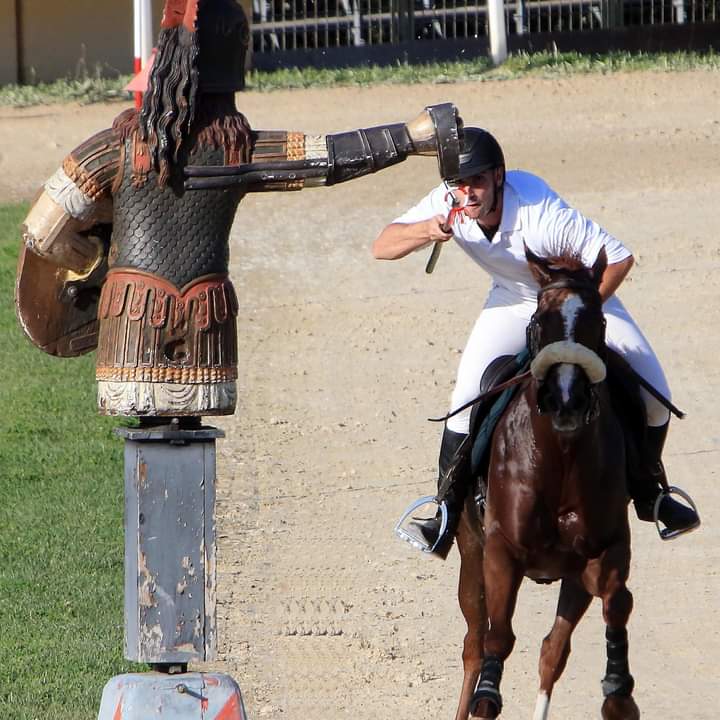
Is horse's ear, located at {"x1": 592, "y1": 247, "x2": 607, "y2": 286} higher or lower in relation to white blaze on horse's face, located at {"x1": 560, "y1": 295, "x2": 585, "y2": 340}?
higher

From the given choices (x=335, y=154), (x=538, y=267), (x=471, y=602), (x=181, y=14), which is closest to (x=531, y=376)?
(x=538, y=267)

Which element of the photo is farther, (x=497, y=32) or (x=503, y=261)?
(x=497, y=32)

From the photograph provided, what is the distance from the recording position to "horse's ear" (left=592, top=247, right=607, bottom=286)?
539 centimetres

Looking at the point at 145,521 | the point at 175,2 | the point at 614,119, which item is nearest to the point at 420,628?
the point at 145,521

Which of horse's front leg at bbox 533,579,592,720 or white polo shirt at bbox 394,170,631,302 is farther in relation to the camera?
horse's front leg at bbox 533,579,592,720

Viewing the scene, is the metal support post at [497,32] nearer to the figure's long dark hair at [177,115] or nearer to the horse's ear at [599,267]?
the horse's ear at [599,267]

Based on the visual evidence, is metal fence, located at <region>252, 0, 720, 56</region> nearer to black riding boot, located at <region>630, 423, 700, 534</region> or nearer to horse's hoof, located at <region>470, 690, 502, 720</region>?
black riding boot, located at <region>630, 423, 700, 534</region>

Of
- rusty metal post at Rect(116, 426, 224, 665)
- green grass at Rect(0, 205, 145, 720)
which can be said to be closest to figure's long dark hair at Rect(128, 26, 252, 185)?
rusty metal post at Rect(116, 426, 224, 665)

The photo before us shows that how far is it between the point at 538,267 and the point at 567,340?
0.42 metres

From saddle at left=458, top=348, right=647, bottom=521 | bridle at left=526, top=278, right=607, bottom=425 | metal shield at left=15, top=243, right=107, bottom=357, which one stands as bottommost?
saddle at left=458, top=348, right=647, bottom=521

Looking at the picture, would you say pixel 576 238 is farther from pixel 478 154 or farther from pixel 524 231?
pixel 478 154

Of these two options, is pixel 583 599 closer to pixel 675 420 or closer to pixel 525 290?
pixel 525 290

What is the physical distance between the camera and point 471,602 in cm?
635

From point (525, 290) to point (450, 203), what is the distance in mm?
508
